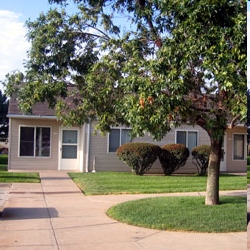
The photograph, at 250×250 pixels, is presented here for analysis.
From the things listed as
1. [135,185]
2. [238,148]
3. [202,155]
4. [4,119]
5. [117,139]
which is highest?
[4,119]

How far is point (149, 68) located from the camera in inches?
294

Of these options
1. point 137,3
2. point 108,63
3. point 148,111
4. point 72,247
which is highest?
point 137,3

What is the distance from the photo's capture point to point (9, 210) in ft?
34.7

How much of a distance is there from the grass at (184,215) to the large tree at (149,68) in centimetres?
59

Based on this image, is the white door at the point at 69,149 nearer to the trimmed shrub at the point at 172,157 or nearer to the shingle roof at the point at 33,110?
the shingle roof at the point at 33,110

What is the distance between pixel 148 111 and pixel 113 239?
7.32 ft

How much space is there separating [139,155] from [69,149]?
13.9 ft

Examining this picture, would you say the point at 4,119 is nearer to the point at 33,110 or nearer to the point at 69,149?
the point at 33,110

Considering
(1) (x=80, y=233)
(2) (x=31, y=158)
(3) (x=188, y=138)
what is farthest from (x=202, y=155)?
(1) (x=80, y=233)

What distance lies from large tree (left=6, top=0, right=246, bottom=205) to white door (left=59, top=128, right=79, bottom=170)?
11040mm

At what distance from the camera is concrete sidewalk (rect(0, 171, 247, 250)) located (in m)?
7.33

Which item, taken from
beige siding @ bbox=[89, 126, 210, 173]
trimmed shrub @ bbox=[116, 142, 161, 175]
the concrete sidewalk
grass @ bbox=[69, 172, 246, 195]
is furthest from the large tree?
beige siding @ bbox=[89, 126, 210, 173]

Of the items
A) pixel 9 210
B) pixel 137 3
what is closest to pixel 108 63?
pixel 137 3

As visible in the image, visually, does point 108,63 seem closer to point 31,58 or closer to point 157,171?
point 31,58
